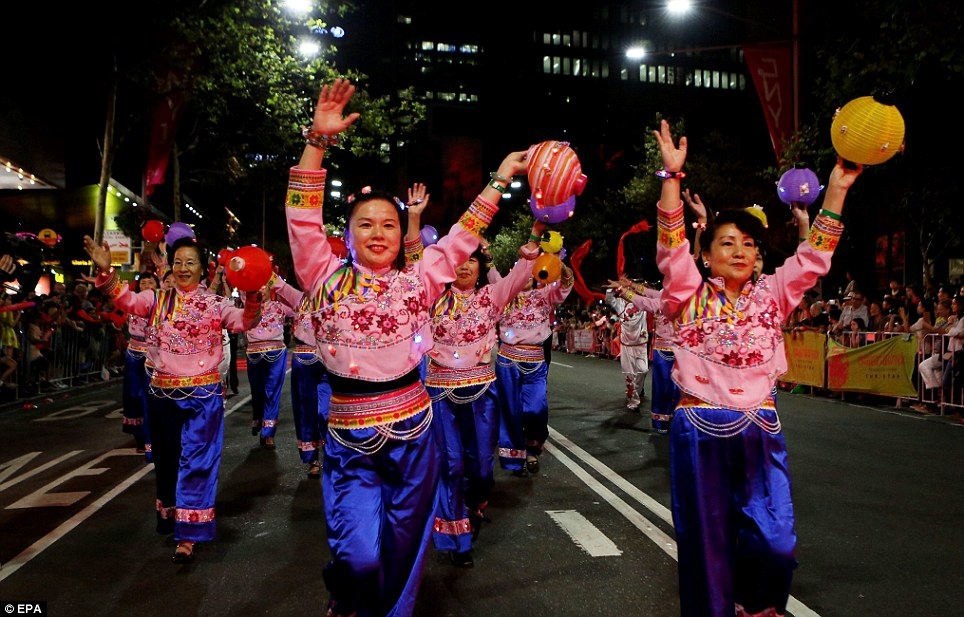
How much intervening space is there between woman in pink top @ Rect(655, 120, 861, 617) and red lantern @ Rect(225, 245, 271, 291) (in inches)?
78.6

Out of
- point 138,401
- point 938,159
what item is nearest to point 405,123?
point 938,159

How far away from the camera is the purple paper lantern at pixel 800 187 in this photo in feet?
14.6

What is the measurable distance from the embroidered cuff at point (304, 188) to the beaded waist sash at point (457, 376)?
2.30 m

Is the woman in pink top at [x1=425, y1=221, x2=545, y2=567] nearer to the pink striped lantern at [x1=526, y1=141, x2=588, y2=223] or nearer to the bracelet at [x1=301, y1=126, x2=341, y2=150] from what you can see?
the pink striped lantern at [x1=526, y1=141, x2=588, y2=223]

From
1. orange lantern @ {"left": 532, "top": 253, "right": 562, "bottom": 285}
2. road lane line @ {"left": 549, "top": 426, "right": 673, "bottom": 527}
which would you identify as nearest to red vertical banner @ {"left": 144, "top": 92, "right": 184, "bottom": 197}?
road lane line @ {"left": 549, "top": 426, "right": 673, "bottom": 527}

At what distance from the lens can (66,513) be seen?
6.46 m

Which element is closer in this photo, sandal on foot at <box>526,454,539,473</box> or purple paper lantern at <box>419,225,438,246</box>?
purple paper lantern at <box>419,225,438,246</box>

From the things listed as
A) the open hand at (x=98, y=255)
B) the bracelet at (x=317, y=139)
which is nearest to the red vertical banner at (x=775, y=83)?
the open hand at (x=98, y=255)

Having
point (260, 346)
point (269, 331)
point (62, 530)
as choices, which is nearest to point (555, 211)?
point (62, 530)

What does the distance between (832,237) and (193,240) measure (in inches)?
174

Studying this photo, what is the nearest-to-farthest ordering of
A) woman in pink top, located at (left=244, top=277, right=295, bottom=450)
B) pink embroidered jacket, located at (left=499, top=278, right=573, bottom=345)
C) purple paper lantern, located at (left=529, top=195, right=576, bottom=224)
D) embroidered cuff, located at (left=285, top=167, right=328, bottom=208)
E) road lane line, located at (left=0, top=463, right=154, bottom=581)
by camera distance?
embroidered cuff, located at (left=285, top=167, right=328, bottom=208) → purple paper lantern, located at (left=529, top=195, right=576, bottom=224) → road lane line, located at (left=0, top=463, right=154, bottom=581) → pink embroidered jacket, located at (left=499, top=278, right=573, bottom=345) → woman in pink top, located at (left=244, top=277, right=295, bottom=450)

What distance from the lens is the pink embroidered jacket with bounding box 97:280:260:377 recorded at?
5.46 metres

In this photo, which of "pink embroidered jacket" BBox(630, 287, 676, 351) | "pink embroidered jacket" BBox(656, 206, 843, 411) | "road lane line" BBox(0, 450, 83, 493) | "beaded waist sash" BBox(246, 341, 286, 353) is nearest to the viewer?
"pink embroidered jacket" BBox(656, 206, 843, 411)

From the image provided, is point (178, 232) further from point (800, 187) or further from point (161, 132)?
point (161, 132)
